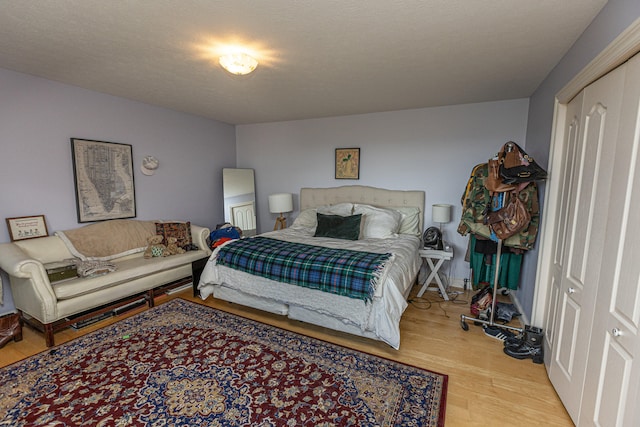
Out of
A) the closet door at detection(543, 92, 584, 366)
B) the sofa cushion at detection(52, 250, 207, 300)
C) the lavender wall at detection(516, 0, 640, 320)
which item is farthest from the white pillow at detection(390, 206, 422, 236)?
the sofa cushion at detection(52, 250, 207, 300)

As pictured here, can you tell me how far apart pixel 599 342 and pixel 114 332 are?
3.52m

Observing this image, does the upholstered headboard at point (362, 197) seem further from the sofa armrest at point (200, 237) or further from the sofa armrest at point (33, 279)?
the sofa armrest at point (33, 279)

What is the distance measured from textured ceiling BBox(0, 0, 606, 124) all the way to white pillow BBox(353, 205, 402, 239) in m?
1.43

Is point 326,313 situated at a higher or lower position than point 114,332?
higher

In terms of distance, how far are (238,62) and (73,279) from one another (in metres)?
2.51

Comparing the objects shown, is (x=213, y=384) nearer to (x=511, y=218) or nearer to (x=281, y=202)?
(x=511, y=218)

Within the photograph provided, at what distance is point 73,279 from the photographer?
2684mm

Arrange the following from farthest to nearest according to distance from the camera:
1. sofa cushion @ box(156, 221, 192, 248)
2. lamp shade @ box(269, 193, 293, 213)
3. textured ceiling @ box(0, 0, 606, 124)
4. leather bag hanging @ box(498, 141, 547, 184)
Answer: lamp shade @ box(269, 193, 293, 213), sofa cushion @ box(156, 221, 192, 248), leather bag hanging @ box(498, 141, 547, 184), textured ceiling @ box(0, 0, 606, 124)

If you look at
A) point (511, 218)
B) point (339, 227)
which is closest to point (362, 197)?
point (339, 227)

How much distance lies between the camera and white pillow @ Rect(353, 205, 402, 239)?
355 cm

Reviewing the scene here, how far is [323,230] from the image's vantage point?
3.68 m

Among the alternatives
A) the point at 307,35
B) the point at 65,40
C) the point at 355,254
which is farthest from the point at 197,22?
the point at 355,254

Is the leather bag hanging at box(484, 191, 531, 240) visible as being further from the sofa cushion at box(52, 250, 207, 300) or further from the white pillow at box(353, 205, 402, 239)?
the sofa cushion at box(52, 250, 207, 300)

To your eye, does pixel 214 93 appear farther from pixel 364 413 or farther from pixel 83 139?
pixel 364 413
